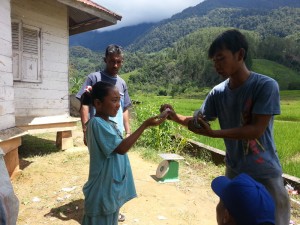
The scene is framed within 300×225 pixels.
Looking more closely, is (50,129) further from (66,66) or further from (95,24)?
(95,24)

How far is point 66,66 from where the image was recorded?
22.7 feet

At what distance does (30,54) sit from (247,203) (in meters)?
5.93

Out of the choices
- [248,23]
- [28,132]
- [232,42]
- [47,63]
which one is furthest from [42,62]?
[248,23]

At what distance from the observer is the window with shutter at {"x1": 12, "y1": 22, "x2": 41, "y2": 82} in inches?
237

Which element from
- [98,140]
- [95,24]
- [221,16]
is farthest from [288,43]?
[221,16]

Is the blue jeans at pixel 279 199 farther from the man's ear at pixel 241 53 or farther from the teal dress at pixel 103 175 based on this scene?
the teal dress at pixel 103 175

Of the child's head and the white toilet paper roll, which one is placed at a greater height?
the child's head

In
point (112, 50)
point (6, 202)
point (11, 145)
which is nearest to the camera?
point (6, 202)

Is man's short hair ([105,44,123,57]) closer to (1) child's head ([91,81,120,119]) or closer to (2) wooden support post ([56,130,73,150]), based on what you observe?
(1) child's head ([91,81,120,119])

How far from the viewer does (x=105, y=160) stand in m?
2.35

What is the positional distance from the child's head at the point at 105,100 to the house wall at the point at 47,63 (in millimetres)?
4099

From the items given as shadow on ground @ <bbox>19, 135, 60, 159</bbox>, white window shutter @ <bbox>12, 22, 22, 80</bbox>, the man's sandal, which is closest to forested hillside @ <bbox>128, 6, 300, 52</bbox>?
shadow on ground @ <bbox>19, 135, 60, 159</bbox>

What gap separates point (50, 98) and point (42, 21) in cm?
159

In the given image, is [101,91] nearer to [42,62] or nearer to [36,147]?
[42,62]
